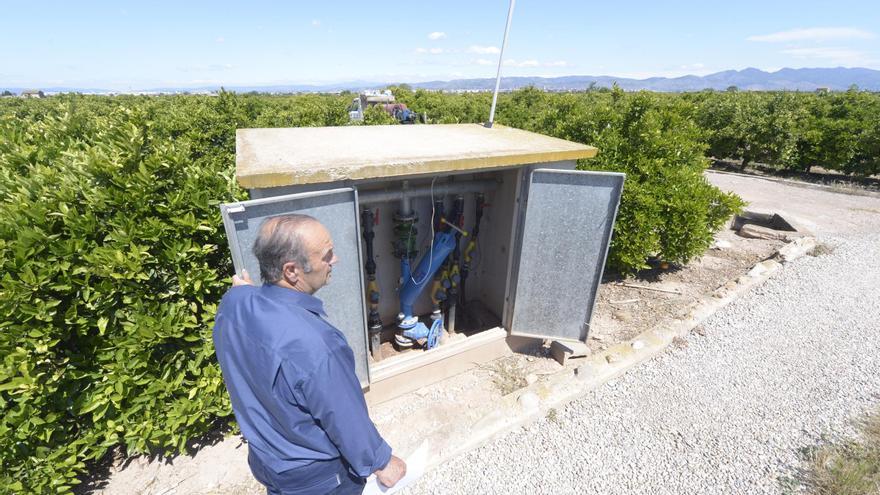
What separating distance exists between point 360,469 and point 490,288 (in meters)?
3.60

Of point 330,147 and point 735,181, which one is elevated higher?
point 330,147

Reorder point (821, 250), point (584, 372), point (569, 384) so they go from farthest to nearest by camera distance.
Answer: point (821, 250) < point (584, 372) < point (569, 384)

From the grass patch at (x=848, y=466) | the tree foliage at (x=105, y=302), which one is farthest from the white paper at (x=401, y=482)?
the grass patch at (x=848, y=466)

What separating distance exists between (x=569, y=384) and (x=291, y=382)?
3.07 metres

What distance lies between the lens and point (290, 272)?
5.42ft

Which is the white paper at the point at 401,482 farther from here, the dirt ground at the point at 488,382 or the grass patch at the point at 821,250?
the grass patch at the point at 821,250

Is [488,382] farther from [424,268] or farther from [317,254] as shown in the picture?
[317,254]

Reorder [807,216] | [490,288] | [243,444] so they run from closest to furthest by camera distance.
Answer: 1. [243,444]
2. [490,288]
3. [807,216]

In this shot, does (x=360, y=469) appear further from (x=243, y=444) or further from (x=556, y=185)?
(x=556, y=185)

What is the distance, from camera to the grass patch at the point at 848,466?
9.08ft

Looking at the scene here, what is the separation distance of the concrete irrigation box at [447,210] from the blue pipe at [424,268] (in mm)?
410

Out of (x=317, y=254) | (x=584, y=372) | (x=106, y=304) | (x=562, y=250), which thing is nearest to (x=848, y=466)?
(x=584, y=372)

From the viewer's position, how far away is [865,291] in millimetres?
5895

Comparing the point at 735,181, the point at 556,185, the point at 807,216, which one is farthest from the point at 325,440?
the point at 735,181
